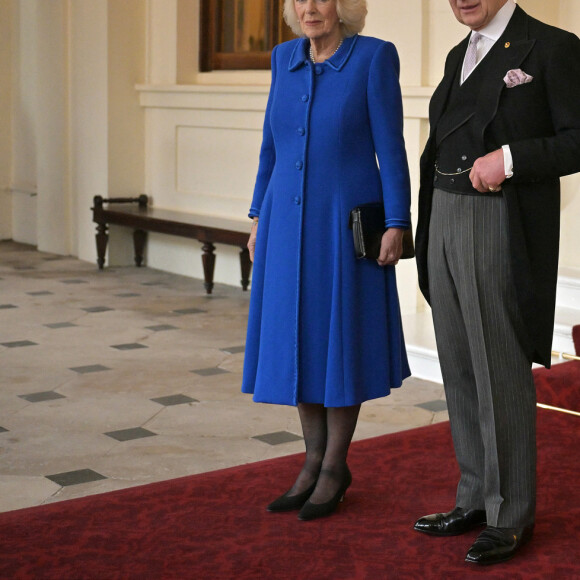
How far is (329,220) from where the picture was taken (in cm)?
300

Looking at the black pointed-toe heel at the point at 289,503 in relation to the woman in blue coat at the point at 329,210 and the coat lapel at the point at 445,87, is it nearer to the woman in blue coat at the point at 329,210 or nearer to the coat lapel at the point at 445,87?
the woman in blue coat at the point at 329,210

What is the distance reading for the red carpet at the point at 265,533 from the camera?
9.02 feet

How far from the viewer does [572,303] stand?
Result: 17.9 feet

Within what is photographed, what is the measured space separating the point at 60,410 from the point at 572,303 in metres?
2.70

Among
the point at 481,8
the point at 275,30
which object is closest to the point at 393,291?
the point at 481,8

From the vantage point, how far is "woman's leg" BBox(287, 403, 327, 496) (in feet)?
10.3

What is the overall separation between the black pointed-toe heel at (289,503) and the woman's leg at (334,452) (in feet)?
0.21

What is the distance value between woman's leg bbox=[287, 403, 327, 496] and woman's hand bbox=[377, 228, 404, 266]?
19.9 inches

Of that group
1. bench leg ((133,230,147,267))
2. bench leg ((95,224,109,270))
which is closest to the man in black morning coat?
bench leg ((95,224,109,270))

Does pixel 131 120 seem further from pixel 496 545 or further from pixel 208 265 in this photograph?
pixel 496 545

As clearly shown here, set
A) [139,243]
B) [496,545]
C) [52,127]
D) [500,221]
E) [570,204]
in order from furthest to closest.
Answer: [52,127]
[139,243]
[570,204]
[496,545]
[500,221]

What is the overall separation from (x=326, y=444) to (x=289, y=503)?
216 mm

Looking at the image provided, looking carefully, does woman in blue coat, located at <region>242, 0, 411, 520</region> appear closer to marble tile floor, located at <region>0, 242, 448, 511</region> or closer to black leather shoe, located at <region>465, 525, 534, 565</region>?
black leather shoe, located at <region>465, 525, 534, 565</region>

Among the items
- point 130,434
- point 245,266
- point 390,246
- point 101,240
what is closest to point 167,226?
point 245,266
